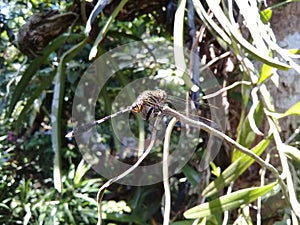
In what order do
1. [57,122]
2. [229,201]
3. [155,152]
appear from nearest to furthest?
1. [229,201]
2. [57,122]
3. [155,152]

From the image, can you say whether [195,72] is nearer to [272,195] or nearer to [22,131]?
[272,195]

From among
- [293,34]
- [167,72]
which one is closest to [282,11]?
[293,34]

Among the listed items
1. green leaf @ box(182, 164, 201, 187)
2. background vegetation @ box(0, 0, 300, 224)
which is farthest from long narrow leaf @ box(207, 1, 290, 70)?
green leaf @ box(182, 164, 201, 187)

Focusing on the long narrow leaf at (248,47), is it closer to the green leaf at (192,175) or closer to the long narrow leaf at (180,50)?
the long narrow leaf at (180,50)

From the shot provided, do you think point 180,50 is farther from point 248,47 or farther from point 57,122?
point 57,122

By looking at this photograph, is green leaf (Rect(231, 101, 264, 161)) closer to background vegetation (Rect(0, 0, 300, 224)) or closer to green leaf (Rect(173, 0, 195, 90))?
background vegetation (Rect(0, 0, 300, 224))

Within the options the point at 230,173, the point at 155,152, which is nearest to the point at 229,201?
the point at 230,173

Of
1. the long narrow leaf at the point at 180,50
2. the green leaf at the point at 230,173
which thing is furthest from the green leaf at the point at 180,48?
the green leaf at the point at 230,173

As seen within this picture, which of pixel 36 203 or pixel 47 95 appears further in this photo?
pixel 47 95
